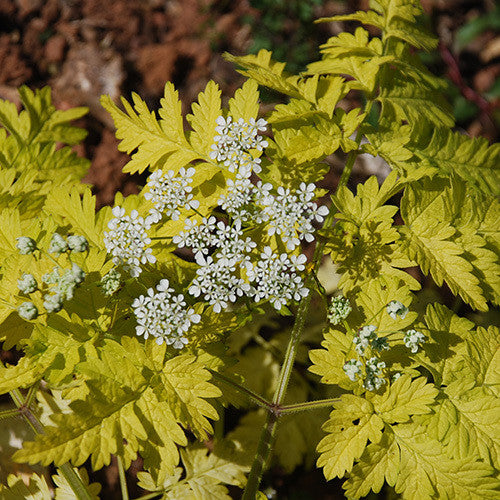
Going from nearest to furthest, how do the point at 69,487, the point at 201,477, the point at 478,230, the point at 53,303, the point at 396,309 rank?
the point at 53,303, the point at 396,309, the point at 478,230, the point at 69,487, the point at 201,477

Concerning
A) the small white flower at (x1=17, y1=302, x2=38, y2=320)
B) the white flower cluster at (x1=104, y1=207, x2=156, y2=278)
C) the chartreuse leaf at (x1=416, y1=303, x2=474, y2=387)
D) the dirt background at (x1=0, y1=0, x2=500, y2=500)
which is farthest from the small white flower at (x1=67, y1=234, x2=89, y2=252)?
the dirt background at (x1=0, y1=0, x2=500, y2=500)

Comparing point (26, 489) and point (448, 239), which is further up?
point (448, 239)

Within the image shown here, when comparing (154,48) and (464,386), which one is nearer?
(464,386)

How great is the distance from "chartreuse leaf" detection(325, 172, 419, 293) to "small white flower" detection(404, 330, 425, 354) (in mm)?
238

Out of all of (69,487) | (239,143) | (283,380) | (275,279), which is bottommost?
(69,487)

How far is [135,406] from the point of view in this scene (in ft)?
6.15

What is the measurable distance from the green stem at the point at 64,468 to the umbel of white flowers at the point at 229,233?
632mm

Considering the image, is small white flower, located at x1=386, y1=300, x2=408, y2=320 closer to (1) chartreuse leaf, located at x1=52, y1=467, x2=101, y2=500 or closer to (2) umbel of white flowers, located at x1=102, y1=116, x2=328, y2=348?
(2) umbel of white flowers, located at x1=102, y1=116, x2=328, y2=348

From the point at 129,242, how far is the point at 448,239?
1335mm

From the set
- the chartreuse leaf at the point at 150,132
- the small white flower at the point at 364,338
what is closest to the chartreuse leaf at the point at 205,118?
the chartreuse leaf at the point at 150,132

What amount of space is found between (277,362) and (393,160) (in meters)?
1.35

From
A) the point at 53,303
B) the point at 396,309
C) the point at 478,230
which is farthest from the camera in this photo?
the point at 478,230

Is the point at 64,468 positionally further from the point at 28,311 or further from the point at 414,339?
the point at 414,339

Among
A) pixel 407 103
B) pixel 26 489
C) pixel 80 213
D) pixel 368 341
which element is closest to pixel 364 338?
pixel 368 341
